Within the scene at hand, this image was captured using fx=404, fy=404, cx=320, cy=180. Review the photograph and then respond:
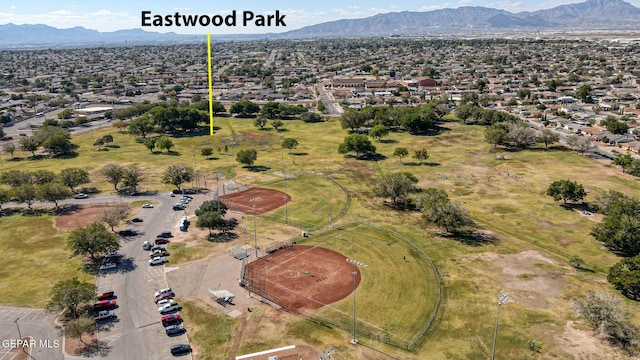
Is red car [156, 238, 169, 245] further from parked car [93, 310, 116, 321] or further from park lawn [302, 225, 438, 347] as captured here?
park lawn [302, 225, 438, 347]

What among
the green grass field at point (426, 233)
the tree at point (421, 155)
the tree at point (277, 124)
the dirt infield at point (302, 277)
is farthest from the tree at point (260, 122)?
the dirt infield at point (302, 277)

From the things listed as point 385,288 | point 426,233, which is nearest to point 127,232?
point 385,288

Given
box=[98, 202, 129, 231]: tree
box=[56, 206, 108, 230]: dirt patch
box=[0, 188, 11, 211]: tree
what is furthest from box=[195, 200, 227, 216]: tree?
box=[0, 188, 11, 211]: tree

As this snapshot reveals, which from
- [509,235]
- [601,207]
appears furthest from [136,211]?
[601,207]

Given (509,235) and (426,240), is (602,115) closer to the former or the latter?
(509,235)

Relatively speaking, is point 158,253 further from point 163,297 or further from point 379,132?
point 379,132
